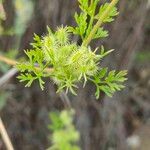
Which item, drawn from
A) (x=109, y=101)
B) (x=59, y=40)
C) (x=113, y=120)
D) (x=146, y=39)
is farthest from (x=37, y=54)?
(x=146, y=39)

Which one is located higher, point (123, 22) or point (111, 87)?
point (123, 22)

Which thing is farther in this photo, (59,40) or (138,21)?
(138,21)

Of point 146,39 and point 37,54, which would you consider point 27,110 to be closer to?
point 146,39

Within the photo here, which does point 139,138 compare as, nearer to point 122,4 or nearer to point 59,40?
point 122,4

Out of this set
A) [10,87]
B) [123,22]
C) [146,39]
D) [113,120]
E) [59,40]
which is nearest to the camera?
[59,40]

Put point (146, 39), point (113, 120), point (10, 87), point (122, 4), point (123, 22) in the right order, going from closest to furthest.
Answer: point (122, 4), point (123, 22), point (10, 87), point (113, 120), point (146, 39)

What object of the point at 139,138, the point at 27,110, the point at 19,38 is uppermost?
the point at 19,38

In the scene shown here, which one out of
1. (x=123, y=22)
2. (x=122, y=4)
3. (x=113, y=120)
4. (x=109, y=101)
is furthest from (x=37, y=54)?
(x=113, y=120)
